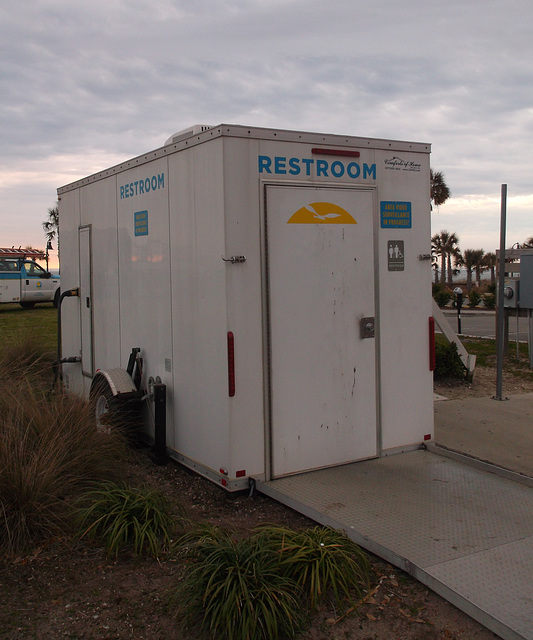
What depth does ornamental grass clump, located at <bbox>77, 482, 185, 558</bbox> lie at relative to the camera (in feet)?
12.6

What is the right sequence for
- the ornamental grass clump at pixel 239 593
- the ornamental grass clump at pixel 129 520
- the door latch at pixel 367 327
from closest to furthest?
the ornamental grass clump at pixel 239 593, the ornamental grass clump at pixel 129 520, the door latch at pixel 367 327

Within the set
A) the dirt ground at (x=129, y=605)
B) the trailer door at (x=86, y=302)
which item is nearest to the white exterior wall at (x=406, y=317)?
the dirt ground at (x=129, y=605)

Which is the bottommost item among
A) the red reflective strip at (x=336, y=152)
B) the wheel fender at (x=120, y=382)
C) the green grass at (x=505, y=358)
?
the green grass at (x=505, y=358)

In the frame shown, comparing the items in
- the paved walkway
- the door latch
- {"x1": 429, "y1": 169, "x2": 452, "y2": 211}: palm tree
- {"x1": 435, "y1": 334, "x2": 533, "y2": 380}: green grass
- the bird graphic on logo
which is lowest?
the paved walkway

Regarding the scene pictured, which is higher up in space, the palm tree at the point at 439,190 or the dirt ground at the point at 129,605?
the palm tree at the point at 439,190

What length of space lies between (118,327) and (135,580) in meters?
3.39

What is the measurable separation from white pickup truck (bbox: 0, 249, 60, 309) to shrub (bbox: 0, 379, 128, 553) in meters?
20.1

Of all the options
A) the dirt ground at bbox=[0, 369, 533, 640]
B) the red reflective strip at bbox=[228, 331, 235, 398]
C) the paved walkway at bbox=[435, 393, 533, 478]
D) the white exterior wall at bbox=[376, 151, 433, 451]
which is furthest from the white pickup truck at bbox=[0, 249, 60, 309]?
the dirt ground at bbox=[0, 369, 533, 640]

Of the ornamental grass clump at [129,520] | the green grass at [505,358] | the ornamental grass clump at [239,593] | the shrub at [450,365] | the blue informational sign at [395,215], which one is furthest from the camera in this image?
the green grass at [505,358]

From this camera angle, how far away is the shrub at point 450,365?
941 cm

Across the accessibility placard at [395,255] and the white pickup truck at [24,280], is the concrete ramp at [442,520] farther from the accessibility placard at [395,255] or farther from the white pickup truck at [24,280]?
the white pickup truck at [24,280]

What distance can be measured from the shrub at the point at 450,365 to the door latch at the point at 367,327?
4585 millimetres

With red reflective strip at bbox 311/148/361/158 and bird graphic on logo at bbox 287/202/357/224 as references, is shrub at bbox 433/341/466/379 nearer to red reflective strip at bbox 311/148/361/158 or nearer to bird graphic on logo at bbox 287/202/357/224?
bird graphic on logo at bbox 287/202/357/224

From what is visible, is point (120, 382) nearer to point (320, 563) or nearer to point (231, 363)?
point (231, 363)
